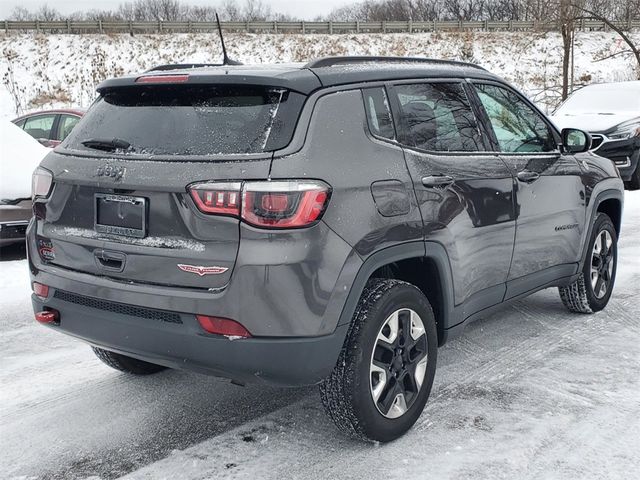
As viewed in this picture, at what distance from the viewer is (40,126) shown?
39.8ft

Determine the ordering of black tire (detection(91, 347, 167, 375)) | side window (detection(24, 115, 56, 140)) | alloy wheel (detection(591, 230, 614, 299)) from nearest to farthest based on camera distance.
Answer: black tire (detection(91, 347, 167, 375)) < alloy wheel (detection(591, 230, 614, 299)) < side window (detection(24, 115, 56, 140))

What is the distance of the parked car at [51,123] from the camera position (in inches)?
467

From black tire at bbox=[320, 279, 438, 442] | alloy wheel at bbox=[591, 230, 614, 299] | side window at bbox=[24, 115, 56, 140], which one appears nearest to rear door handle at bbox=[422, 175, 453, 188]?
black tire at bbox=[320, 279, 438, 442]

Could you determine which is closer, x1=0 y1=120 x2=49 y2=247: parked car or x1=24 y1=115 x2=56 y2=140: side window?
x1=0 y1=120 x2=49 y2=247: parked car

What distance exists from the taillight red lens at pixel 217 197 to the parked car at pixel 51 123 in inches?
382

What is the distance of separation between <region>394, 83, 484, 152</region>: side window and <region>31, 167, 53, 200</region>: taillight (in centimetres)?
167

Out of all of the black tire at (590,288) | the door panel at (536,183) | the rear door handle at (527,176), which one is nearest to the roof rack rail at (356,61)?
the door panel at (536,183)

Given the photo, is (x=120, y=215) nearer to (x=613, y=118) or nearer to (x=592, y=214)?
(x=592, y=214)

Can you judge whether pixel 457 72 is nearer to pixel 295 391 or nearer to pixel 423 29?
pixel 295 391

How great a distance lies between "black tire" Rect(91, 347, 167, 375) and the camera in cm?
400

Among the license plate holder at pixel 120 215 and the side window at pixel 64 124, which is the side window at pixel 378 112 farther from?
the side window at pixel 64 124

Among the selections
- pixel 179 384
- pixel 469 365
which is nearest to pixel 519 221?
pixel 469 365

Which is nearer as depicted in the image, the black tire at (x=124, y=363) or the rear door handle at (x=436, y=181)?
the rear door handle at (x=436, y=181)

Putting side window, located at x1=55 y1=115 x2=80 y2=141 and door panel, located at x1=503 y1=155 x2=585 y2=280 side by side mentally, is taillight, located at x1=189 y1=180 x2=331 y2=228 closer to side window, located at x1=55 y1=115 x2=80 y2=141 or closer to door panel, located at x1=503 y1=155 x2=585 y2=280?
door panel, located at x1=503 y1=155 x2=585 y2=280
